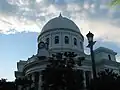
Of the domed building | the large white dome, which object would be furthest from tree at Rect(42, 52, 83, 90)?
the large white dome

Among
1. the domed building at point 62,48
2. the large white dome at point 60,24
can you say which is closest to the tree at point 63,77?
the domed building at point 62,48

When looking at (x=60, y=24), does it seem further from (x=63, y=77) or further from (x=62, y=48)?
(x=63, y=77)

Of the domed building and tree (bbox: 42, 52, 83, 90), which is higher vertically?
the domed building

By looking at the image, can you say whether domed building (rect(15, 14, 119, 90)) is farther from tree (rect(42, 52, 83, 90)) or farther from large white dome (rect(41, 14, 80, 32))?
tree (rect(42, 52, 83, 90))

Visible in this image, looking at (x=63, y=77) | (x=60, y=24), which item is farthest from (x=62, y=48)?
(x=63, y=77)

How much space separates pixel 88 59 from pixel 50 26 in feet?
44.6

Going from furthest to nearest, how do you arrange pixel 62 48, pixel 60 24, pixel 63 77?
pixel 60 24
pixel 62 48
pixel 63 77

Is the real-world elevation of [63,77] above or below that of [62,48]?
below

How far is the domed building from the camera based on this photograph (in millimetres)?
42875

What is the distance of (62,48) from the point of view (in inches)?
1875

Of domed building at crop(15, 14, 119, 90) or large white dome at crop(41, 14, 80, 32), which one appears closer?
domed building at crop(15, 14, 119, 90)

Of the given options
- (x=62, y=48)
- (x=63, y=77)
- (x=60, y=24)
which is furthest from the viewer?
(x=60, y=24)

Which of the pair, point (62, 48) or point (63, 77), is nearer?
point (63, 77)

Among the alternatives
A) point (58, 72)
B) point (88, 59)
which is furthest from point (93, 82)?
point (88, 59)
